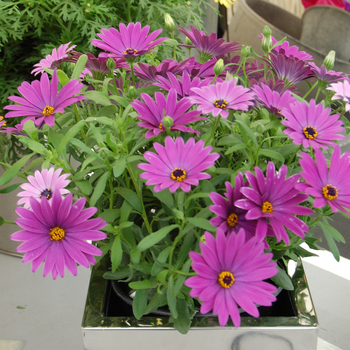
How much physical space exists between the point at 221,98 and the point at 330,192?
114mm

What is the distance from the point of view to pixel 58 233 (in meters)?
0.29

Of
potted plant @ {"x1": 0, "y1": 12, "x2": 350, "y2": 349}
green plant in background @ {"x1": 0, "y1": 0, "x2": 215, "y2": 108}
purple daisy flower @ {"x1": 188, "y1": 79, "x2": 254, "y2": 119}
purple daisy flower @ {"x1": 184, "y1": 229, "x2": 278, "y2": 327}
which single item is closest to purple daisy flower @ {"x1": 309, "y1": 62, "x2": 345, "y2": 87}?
potted plant @ {"x1": 0, "y1": 12, "x2": 350, "y2": 349}

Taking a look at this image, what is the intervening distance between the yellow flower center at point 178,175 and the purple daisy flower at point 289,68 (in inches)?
6.9

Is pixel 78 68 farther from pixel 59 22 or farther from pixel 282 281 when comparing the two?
pixel 59 22

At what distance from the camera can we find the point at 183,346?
0.38m

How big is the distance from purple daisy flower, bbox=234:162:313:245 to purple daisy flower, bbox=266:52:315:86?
0.49ft

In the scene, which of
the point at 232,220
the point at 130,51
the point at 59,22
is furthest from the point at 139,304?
the point at 59,22

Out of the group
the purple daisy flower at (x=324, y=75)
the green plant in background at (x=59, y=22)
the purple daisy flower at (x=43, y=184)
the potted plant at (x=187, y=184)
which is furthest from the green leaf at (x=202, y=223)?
the green plant in background at (x=59, y=22)

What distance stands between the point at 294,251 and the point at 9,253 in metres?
0.66

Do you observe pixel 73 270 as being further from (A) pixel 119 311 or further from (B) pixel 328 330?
(B) pixel 328 330

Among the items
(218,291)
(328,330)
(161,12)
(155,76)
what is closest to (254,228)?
(218,291)

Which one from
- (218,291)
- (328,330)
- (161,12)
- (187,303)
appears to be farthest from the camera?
(161,12)

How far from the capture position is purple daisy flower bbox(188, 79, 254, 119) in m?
0.31

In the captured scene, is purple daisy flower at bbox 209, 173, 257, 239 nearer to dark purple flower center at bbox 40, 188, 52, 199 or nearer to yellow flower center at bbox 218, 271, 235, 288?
yellow flower center at bbox 218, 271, 235, 288
